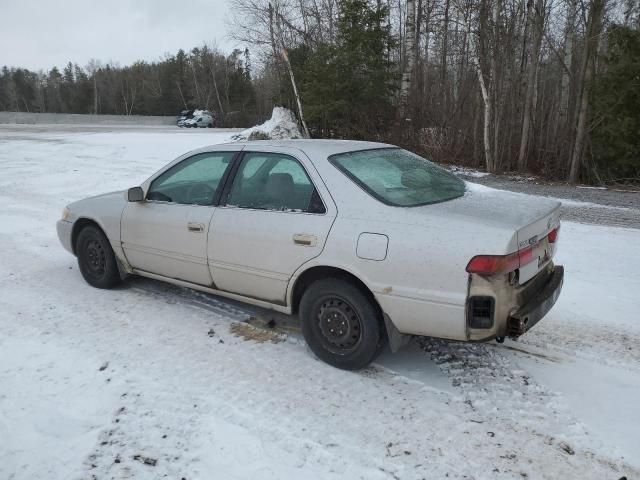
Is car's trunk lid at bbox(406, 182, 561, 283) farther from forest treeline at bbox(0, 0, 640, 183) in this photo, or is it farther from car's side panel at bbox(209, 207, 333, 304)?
forest treeline at bbox(0, 0, 640, 183)

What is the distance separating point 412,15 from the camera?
1717 centimetres

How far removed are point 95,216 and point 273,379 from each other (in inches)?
109

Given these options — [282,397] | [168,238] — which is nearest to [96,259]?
[168,238]

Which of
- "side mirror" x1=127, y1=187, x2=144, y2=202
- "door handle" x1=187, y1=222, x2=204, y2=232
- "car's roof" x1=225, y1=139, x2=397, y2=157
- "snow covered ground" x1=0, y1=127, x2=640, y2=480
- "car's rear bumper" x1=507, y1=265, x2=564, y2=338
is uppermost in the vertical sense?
"car's roof" x1=225, y1=139, x2=397, y2=157

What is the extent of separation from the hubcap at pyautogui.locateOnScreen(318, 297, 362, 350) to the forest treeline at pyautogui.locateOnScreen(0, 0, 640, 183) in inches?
433

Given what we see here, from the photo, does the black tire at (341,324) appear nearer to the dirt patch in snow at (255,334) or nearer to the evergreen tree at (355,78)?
the dirt patch in snow at (255,334)

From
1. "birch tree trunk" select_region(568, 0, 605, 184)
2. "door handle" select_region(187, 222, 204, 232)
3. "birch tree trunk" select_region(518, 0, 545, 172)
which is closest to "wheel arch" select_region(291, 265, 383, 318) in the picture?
"door handle" select_region(187, 222, 204, 232)

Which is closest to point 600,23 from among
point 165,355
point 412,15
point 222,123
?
point 412,15

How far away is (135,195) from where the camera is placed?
15.1ft

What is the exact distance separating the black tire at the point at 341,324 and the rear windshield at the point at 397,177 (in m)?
0.69

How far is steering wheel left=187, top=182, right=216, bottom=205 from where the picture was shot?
4.23m

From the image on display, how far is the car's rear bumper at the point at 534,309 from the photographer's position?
9.86 ft

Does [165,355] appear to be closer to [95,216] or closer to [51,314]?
[51,314]

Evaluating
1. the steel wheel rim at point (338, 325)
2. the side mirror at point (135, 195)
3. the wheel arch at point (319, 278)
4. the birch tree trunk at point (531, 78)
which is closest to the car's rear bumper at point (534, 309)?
the wheel arch at point (319, 278)
